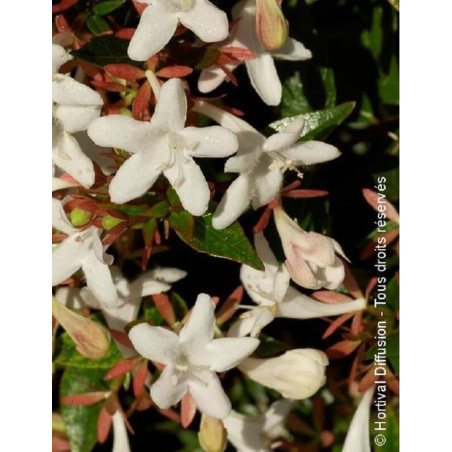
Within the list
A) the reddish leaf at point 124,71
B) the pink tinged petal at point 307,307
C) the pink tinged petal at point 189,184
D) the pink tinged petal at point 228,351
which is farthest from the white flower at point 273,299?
the reddish leaf at point 124,71

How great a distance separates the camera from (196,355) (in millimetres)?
1252

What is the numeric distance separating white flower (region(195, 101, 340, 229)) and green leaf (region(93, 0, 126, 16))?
209 millimetres

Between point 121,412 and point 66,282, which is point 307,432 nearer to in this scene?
point 121,412

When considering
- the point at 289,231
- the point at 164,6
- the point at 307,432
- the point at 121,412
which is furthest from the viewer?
the point at 307,432

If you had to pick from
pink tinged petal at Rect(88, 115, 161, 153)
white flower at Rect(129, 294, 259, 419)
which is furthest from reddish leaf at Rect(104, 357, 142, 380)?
pink tinged petal at Rect(88, 115, 161, 153)

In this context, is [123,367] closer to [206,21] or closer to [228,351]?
[228,351]

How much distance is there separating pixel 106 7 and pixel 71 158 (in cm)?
26

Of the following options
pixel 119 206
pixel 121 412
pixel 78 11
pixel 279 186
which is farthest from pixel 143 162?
pixel 121 412

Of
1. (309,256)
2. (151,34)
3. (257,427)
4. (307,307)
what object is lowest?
(257,427)

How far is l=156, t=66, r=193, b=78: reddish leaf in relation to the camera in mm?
1211

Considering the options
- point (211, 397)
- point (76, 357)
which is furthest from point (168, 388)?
point (76, 357)

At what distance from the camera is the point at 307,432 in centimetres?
160

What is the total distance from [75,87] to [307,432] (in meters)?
0.80

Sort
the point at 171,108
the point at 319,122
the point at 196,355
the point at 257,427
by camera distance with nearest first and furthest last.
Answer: the point at 171,108 → the point at 196,355 → the point at 319,122 → the point at 257,427
